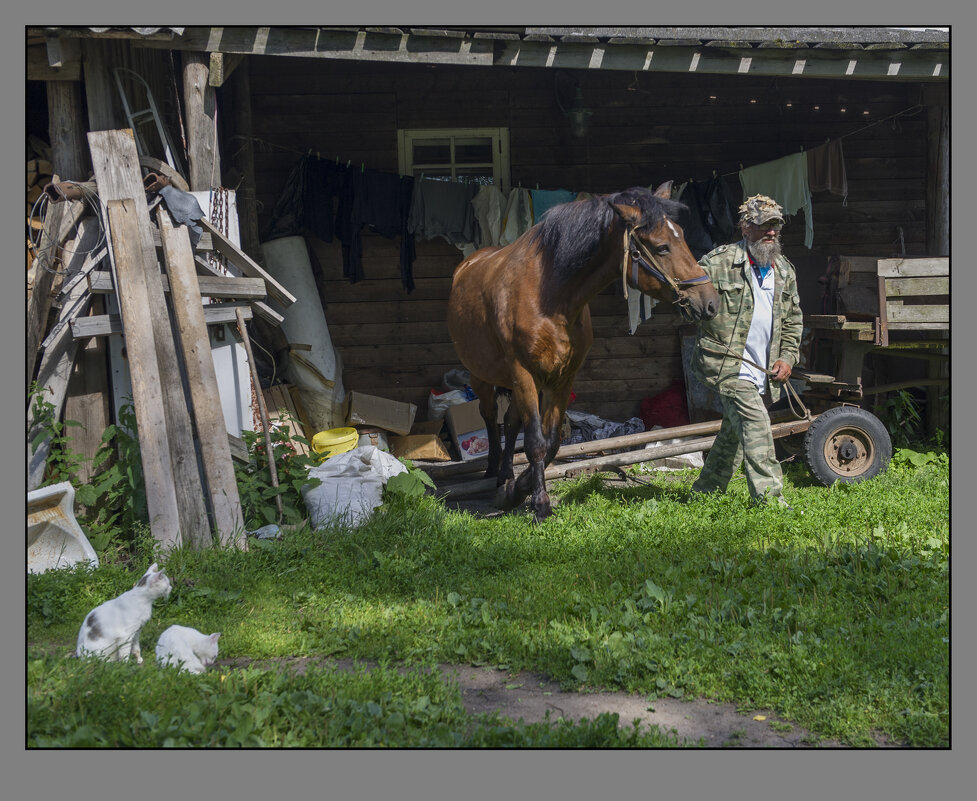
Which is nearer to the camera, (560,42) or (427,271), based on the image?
(560,42)

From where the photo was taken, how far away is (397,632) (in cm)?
452

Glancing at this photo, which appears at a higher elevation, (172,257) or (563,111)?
(563,111)

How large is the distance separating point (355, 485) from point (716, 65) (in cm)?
462

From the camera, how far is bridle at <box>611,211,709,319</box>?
6.08m

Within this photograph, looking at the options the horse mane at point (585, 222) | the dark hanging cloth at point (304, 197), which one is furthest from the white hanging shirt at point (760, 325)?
the dark hanging cloth at point (304, 197)

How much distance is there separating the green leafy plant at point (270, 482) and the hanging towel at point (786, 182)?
563 cm

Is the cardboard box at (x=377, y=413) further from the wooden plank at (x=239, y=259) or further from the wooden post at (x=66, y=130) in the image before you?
the wooden post at (x=66, y=130)

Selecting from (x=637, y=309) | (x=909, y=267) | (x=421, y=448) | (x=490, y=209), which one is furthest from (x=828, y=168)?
(x=421, y=448)

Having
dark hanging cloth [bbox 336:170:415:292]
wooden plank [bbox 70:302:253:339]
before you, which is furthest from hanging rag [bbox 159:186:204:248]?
dark hanging cloth [bbox 336:170:415:292]

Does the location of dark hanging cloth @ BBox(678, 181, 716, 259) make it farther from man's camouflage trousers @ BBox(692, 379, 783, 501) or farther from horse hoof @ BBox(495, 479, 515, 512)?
horse hoof @ BBox(495, 479, 515, 512)

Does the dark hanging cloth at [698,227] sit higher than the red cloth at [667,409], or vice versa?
the dark hanging cloth at [698,227]

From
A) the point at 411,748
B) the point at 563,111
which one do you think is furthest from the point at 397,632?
the point at 563,111

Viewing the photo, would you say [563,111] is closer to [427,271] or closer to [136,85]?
[427,271]

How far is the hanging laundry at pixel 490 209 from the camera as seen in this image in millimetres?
9445
